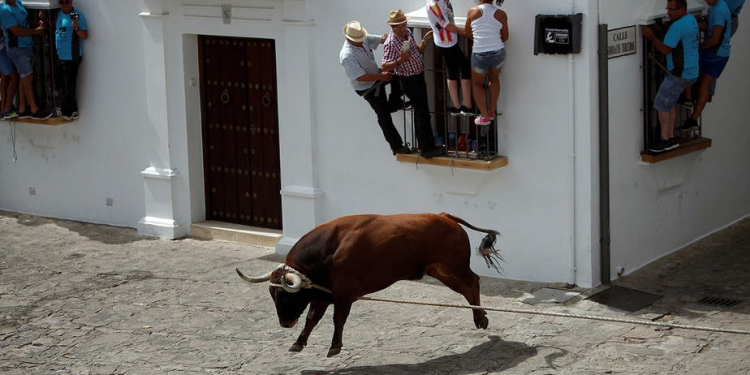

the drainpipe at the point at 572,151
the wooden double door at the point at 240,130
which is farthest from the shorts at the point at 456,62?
the wooden double door at the point at 240,130

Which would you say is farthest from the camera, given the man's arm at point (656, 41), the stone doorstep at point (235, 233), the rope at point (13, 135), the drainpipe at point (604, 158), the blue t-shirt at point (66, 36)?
the rope at point (13, 135)

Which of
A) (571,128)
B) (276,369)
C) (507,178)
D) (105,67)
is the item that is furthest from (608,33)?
(105,67)

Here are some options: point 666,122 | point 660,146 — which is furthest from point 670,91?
point 660,146

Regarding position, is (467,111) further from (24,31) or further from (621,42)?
(24,31)

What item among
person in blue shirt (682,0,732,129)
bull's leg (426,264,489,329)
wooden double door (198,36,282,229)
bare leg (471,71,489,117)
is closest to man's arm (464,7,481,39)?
bare leg (471,71,489,117)

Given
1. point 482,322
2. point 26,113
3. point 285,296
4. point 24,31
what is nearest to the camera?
point 285,296

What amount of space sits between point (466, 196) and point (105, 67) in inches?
195

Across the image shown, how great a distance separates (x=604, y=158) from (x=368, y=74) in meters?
2.40

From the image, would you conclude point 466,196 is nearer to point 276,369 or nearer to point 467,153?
point 467,153

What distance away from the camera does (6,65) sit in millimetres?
14984

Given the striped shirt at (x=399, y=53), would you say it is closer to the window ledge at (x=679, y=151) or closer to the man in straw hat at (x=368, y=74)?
the man in straw hat at (x=368, y=74)

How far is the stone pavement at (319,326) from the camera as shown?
1023 cm

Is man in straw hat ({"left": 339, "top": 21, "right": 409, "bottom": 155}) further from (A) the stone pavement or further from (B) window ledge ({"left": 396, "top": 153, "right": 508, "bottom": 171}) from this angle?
(A) the stone pavement

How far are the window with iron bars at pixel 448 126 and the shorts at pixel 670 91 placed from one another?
165 cm
